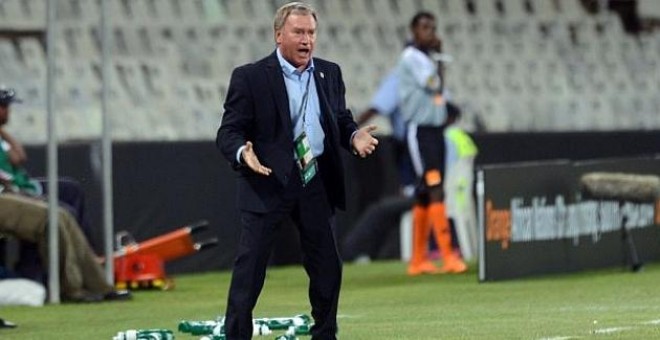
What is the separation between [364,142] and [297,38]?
0.61 metres

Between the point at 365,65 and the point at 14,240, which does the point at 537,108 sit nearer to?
the point at 365,65

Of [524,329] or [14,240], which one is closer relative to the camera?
[524,329]

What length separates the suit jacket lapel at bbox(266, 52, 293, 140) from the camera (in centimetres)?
1025

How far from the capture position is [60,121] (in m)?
20.9

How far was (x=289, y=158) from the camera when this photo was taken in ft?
33.5

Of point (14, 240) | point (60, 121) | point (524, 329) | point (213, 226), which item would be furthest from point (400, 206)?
point (524, 329)

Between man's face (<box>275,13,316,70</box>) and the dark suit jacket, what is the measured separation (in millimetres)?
113

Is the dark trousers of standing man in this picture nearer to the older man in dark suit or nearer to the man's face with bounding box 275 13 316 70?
the older man in dark suit

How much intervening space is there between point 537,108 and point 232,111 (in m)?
15.3

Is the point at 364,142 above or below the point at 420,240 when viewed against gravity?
above

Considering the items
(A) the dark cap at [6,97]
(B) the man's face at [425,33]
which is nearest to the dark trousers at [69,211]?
(A) the dark cap at [6,97]

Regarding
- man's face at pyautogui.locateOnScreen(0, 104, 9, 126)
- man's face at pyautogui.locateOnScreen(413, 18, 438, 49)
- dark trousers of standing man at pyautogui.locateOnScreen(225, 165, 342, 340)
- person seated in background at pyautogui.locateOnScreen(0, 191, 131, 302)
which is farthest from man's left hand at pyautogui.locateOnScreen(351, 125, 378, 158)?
man's face at pyautogui.locateOnScreen(413, 18, 438, 49)

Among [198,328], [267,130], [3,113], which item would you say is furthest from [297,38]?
[3,113]

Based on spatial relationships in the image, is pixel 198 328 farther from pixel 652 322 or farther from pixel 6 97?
pixel 6 97
